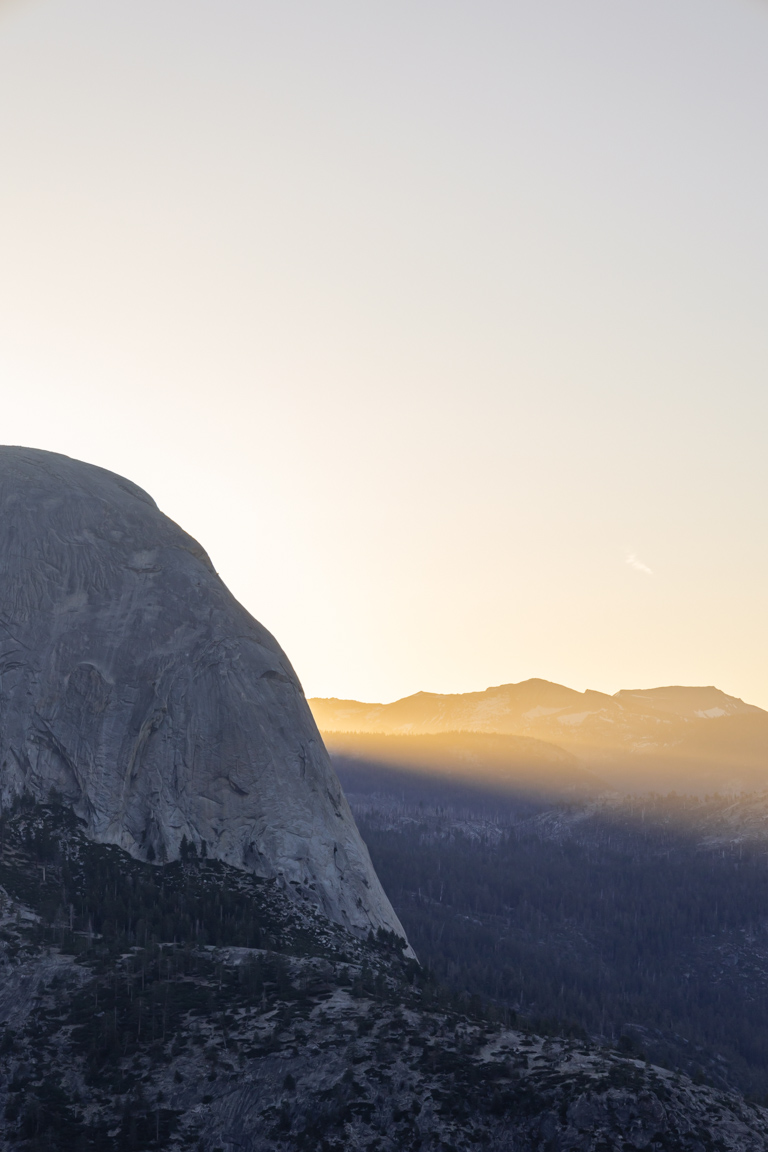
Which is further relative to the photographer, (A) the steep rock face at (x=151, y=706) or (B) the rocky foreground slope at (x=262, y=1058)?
(A) the steep rock face at (x=151, y=706)

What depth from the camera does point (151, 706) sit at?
125438 mm

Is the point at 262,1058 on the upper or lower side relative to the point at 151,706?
lower

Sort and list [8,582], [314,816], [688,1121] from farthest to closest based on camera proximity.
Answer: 1. [8,582]
2. [314,816]
3. [688,1121]

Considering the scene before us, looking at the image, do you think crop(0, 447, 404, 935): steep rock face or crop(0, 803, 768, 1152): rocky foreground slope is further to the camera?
crop(0, 447, 404, 935): steep rock face

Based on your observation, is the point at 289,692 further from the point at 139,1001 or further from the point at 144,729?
the point at 139,1001

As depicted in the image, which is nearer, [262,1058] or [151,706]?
[262,1058]

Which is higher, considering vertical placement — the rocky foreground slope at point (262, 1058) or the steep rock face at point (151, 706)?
the steep rock face at point (151, 706)

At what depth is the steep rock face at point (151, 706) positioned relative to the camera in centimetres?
11769

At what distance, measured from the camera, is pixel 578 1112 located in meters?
71.8

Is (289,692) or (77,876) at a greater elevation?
(289,692)

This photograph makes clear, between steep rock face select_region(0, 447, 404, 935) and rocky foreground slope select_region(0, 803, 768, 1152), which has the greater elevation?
steep rock face select_region(0, 447, 404, 935)

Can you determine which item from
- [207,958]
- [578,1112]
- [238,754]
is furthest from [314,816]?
[578,1112]

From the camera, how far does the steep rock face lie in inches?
4633

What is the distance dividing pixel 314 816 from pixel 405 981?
2298 centimetres
